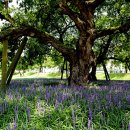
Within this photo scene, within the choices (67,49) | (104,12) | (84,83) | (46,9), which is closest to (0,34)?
(67,49)

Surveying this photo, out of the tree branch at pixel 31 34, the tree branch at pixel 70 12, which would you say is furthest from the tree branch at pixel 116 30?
the tree branch at pixel 31 34

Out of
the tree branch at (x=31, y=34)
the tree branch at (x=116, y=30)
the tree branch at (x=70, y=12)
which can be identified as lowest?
the tree branch at (x=31, y=34)

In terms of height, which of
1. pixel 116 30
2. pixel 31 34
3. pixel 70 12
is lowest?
pixel 31 34

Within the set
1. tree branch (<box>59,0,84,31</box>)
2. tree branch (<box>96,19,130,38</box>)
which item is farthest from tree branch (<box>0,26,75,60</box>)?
tree branch (<box>96,19,130,38</box>)

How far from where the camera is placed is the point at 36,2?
21.6 metres

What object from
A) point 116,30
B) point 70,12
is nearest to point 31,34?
point 70,12

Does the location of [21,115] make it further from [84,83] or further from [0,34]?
[84,83]

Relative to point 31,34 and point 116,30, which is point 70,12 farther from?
point 116,30

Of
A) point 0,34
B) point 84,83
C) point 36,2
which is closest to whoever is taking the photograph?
point 0,34

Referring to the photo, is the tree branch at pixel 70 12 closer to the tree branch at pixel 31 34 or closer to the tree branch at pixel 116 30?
the tree branch at pixel 116 30

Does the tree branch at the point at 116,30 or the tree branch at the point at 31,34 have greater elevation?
the tree branch at the point at 116,30

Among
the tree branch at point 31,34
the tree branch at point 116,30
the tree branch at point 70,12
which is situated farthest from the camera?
the tree branch at point 70,12

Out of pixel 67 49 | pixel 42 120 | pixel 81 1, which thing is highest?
pixel 81 1

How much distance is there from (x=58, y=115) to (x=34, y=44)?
24281 millimetres
